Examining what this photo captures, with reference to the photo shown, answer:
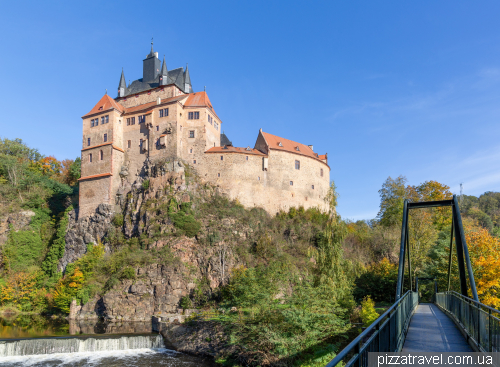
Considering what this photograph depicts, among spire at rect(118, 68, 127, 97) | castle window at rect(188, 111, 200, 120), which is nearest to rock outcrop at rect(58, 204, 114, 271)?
castle window at rect(188, 111, 200, 120)

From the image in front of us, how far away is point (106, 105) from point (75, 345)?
38576mm

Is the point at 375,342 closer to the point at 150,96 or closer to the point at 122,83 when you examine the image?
the point at 150,96

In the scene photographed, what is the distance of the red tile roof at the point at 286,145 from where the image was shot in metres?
53.1

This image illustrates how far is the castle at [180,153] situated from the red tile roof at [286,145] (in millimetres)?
176

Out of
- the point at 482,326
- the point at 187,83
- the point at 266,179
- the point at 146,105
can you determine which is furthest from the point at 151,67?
the point at 482,326

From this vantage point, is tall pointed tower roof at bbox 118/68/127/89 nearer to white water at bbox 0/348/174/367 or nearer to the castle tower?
the castle tower

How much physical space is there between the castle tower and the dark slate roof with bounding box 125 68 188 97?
3.07 ft

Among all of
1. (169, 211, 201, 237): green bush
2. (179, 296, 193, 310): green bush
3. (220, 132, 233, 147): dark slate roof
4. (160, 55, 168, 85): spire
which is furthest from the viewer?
(220, 132, 233, 147): dark slate roof

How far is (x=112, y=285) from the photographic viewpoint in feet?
117

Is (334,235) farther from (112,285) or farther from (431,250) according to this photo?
(112,285)

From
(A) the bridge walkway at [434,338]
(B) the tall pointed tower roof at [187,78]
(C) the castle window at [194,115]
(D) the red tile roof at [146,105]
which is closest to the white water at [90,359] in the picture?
(A) the bridge walkway at [434,338]

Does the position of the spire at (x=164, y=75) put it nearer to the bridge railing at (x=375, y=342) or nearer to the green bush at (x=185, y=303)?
the green bush at (x=185, y=303)

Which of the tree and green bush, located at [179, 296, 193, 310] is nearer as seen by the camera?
green bush, located at [179, 296, 193, 310]

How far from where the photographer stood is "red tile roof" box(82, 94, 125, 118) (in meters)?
52.5
